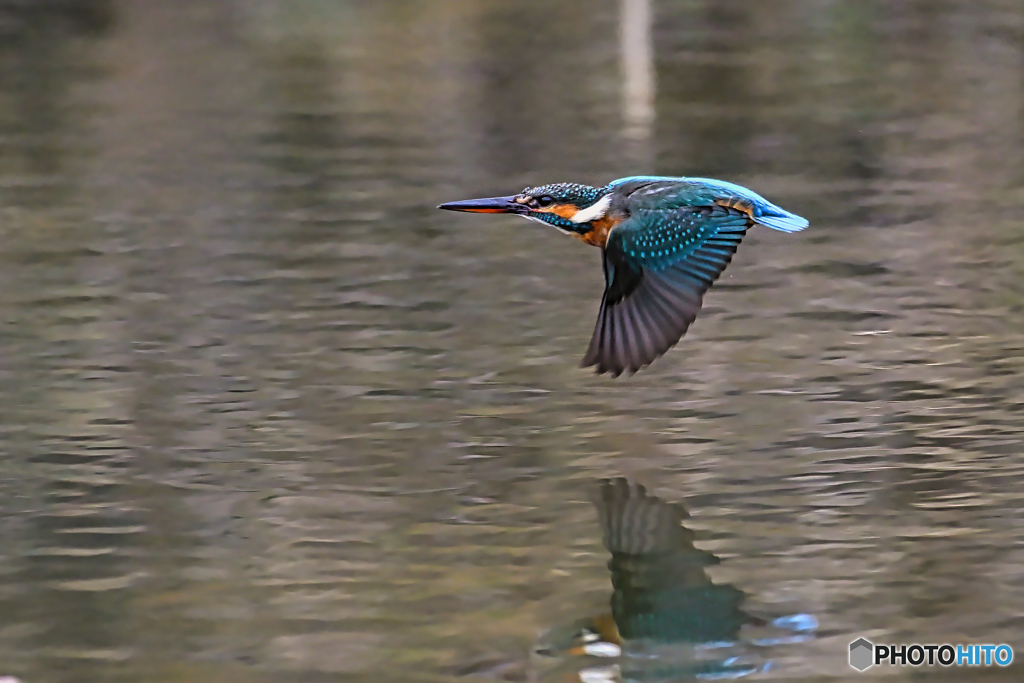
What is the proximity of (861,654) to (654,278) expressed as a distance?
73.7 inches

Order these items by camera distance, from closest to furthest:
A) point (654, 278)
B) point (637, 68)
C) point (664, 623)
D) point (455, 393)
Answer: point (664, 623) < point (654, 278) < point (455, 393) < point (637, 68)

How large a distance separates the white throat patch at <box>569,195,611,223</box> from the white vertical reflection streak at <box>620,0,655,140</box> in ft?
24.1

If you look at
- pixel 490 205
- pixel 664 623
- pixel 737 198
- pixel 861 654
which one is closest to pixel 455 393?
pixel 490 205

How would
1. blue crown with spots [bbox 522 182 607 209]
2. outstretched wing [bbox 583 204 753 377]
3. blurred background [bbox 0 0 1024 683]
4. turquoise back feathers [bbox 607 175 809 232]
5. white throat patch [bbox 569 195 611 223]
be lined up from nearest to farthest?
blurred background [bbox 0 0 1024 683], outstretched wing [bbox 583 204 753 377], turquoise back feathers [bbox 607 175 809 232], white throat patch [bbox 569 195 611 223], blue crown with spots [bbox 522 182 607 209]

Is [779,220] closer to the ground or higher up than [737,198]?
closer to the ground

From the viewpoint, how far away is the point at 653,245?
5.77 meters

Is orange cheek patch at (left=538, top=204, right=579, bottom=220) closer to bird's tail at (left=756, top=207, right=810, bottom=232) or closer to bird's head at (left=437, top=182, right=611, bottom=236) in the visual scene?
bird's head at (left=437, top=182, right=611, bottom=236)

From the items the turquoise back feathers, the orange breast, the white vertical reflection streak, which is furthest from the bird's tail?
the white vertical reflection streak

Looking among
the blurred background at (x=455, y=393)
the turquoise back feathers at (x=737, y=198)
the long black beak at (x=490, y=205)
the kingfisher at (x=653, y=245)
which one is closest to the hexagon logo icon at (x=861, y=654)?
the blurred background at (x=455, y=393)

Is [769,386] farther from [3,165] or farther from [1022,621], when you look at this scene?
[3,165]

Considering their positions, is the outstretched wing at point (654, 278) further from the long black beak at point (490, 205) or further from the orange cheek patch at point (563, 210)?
the long black beak at point (490, 205)

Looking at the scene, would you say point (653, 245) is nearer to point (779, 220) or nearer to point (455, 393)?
point (779, 220)

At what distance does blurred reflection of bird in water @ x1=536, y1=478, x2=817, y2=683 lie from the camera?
4.27 m

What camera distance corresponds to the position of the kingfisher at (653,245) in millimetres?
5633
